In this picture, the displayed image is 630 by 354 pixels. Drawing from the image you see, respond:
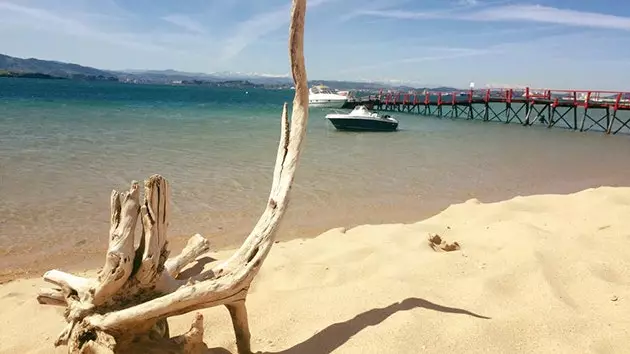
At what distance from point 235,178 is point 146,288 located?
8775 mm

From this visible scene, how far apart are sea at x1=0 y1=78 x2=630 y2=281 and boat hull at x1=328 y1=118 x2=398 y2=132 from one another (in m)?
4.09

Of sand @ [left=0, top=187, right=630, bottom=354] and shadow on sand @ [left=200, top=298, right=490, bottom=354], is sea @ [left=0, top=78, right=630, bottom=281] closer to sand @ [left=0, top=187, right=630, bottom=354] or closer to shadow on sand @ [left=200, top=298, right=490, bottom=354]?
sand @ [left=0, top=187, right=630, bottom=354]

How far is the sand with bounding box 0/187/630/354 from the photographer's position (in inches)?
132

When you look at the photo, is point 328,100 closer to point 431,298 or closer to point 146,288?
point 431,298

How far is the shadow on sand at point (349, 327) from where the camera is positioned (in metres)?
3.34

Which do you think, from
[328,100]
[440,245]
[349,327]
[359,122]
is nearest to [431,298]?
[349,327]

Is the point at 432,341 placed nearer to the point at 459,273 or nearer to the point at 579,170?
the point at 459,273

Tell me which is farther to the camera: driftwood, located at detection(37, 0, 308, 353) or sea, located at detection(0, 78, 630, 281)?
sea, located at detection(0, 78, 630, 281)

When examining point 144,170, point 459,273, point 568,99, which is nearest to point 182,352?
point 459,273

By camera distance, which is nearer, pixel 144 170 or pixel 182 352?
pixel 182 352

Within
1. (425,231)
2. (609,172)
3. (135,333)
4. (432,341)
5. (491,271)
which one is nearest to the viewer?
(135,333)

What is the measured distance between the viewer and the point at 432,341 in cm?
330

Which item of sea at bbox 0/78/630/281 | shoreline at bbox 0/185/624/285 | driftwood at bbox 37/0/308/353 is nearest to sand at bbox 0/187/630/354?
shoreline at bbox 0/185/624/285

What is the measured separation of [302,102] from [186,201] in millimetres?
6390
